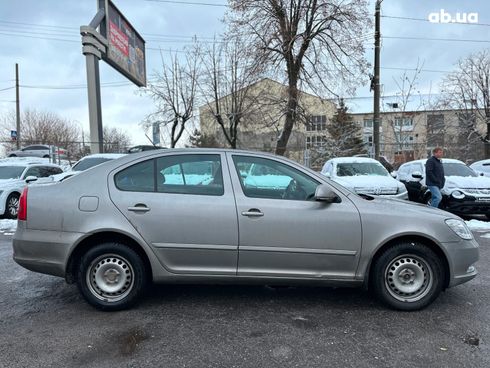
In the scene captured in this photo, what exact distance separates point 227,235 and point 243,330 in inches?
33.8

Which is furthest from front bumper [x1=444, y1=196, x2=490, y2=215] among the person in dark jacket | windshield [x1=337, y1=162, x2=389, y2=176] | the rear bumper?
the rear bumper

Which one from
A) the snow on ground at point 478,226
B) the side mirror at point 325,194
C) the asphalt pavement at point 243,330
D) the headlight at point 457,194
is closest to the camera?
the asphalt pavement at point 243,330

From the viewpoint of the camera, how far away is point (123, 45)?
17750mm

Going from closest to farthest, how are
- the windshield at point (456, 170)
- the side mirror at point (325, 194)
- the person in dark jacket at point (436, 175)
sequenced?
the side mirror at point (325, 194) → the person in dark jacket at point (436, 175) → the windshield at point (456, 170)

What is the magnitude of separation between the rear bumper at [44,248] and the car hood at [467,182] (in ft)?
29.5

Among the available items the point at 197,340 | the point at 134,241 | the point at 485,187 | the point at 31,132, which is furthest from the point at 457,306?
the point at 31,132

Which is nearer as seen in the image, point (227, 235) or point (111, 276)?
point (227, 235)

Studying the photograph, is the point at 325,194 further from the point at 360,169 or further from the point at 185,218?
the point at 360,169

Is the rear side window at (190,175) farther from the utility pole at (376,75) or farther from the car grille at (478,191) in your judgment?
the utility pole at (376,75)

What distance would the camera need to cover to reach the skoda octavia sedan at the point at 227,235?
12.0 ft

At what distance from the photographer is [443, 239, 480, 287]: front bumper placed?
147 inches

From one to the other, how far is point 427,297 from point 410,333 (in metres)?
0.60

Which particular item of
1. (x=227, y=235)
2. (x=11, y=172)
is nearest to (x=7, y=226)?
(x=11, y=172)

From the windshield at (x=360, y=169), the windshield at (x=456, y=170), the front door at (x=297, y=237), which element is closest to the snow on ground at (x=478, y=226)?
the windshield at (x=456, y=170)
